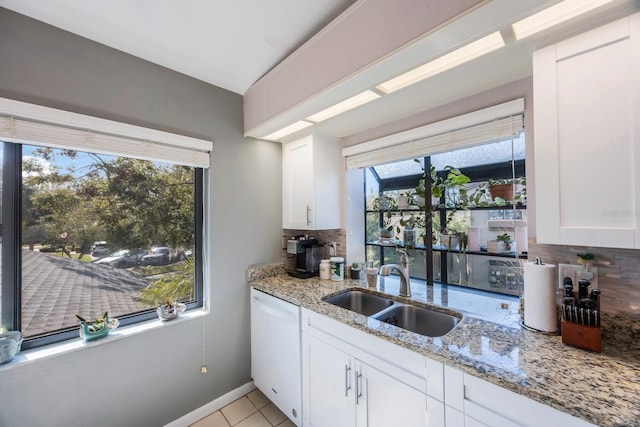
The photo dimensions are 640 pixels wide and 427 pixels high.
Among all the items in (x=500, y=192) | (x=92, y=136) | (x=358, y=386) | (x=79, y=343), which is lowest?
(x=358, y=386)

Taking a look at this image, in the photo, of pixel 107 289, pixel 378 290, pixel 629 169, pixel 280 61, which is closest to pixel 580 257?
pixel 629 169

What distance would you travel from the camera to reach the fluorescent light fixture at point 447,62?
3.48 ft

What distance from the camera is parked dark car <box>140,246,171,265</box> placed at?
69.7 inches

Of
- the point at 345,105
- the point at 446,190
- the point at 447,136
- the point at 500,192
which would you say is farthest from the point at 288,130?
the point at 500,192

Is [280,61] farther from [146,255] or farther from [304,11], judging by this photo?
[146,255]

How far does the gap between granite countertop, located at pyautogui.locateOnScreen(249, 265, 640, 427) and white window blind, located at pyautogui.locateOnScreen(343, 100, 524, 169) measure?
1.04 metres

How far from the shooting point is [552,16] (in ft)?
3.06

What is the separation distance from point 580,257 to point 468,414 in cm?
90

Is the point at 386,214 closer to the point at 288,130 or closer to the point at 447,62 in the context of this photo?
the point at 288,130

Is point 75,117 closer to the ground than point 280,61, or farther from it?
closer to the ground

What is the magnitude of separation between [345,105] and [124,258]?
185 centimetres

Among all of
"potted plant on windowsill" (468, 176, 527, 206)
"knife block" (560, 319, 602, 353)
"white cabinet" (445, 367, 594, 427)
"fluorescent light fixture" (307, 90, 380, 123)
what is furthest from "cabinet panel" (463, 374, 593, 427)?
"fluorescent light fixture" (307, 90, 380, 123)

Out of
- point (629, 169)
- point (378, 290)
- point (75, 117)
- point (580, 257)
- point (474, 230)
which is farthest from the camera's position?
point (378, 290)

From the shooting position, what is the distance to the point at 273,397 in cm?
190
